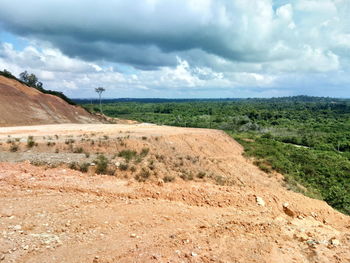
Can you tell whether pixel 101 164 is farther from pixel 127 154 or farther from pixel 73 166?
pixel 127 154

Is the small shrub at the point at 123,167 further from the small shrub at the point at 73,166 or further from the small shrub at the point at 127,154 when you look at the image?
the small shrub at the point at 73,166

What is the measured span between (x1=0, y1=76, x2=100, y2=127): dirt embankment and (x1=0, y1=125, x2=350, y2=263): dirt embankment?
884 inches

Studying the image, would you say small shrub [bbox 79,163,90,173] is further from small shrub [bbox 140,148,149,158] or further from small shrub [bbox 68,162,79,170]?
small shrub [bbox 140,148,149,158]

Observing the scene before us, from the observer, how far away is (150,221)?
22.6 ft

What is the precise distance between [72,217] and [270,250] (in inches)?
181

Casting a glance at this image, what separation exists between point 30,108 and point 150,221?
33.8m

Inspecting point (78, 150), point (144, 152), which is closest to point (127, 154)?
point (144, 152)

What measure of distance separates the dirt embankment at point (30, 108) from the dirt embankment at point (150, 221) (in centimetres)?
2247

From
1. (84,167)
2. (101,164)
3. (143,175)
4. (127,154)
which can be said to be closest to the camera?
(84,167)

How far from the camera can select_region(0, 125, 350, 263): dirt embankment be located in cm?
556

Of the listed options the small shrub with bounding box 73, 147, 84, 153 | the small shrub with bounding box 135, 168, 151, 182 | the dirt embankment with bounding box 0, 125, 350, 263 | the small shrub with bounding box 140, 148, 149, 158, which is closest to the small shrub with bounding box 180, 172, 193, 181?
the dirt embankment with bounding box 0, 125, 350, 263

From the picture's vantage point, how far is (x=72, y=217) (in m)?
6.71

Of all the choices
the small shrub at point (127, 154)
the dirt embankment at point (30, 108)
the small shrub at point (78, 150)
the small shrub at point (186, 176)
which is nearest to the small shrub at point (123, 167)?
the small shrub at point (127, 154)

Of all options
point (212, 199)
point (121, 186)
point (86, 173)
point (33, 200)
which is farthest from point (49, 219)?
point (212, 199)
